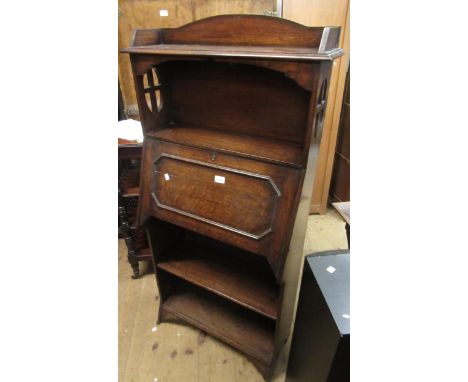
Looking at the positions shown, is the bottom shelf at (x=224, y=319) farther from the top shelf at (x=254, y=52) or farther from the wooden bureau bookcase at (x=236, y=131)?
the top shelf at (x=254, y=52)

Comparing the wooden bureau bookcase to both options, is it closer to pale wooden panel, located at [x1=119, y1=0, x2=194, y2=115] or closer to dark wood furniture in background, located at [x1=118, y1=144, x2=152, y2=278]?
dark wood furniture in background, located at [x1=118, y1=144, x2=152, y2=278]

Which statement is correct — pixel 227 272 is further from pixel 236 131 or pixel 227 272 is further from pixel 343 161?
pixel 343 161

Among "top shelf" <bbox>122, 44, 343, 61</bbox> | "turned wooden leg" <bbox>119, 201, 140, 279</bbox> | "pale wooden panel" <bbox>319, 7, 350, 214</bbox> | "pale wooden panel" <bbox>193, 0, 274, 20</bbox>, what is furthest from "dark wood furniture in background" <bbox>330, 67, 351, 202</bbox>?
"turned wooden leg" <bbox>119, 201, 140, 279</bbox>

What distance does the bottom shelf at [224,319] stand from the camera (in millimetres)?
1509

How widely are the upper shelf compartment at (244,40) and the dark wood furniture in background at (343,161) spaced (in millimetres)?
1625

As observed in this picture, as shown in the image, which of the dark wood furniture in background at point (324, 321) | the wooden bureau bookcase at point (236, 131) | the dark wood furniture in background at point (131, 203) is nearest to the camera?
the dark wood furniture in background at point (324, 321)

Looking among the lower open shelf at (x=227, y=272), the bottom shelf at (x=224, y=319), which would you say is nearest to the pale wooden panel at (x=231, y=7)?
the lower open shelf at (x=227, y=272)

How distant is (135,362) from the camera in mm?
1557

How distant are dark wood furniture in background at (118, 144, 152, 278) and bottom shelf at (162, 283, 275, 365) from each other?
0.41m

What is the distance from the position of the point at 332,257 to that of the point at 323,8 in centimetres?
172

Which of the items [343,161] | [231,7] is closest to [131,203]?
[231,7]

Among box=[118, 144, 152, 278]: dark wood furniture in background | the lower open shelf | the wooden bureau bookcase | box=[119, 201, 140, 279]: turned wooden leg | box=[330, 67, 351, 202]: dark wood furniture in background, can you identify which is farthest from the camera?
box=[330, 67, 351, 202]: dark wood furniture in background

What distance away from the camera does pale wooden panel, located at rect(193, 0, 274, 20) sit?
1.92 m

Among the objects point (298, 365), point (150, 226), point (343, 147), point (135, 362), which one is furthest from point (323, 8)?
point (135, 362)
